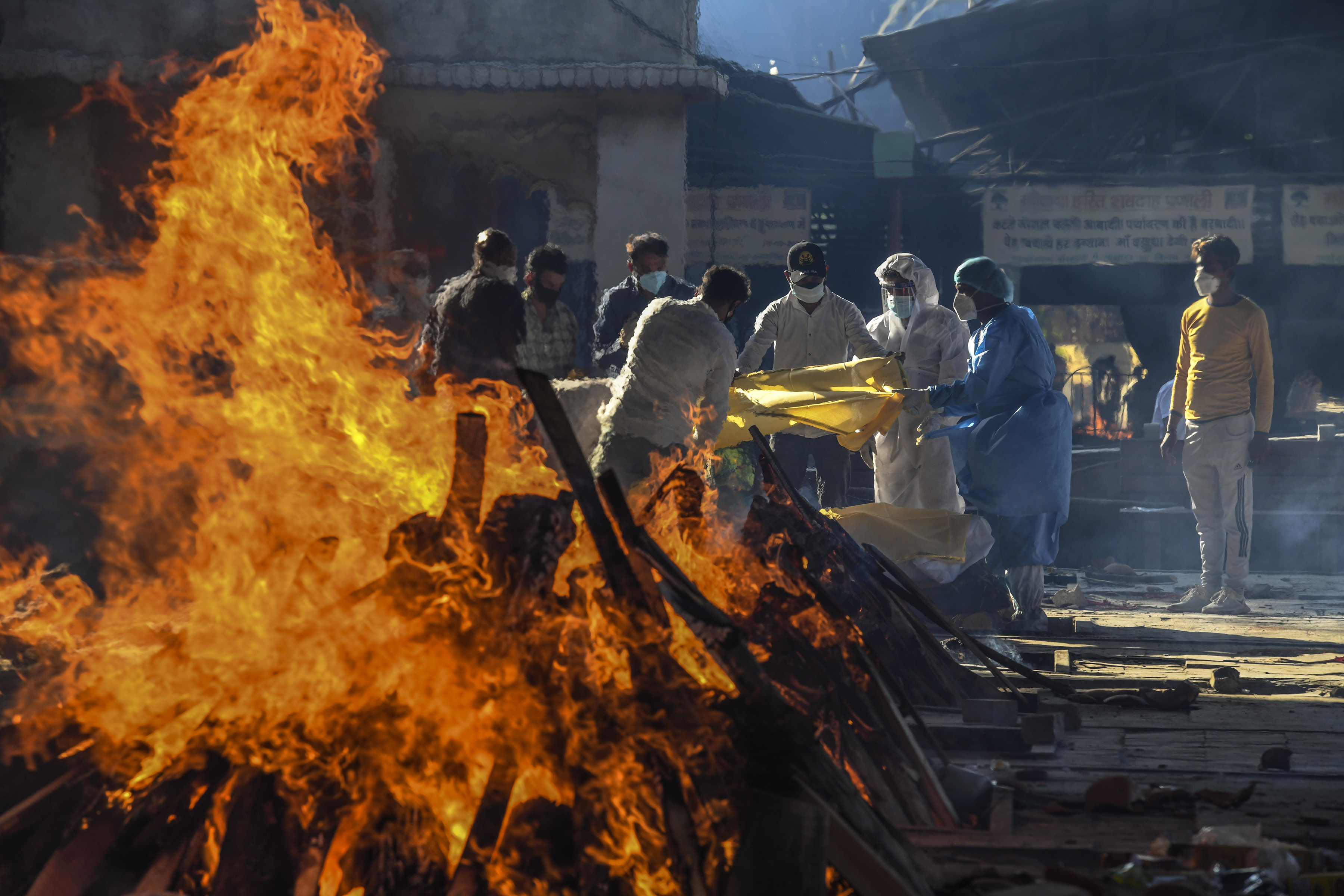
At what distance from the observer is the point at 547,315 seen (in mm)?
6652

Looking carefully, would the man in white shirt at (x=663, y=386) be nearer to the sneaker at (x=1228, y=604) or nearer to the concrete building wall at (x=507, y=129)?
the sneaker at (x=1228, y=604)

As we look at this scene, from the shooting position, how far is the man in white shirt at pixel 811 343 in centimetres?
742

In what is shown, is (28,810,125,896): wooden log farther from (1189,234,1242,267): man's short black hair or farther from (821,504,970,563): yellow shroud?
(1189,234,1242,267): man's short black hair

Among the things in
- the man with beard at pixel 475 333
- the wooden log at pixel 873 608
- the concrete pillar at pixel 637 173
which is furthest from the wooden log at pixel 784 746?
the concrete pillar at pixel 637 173

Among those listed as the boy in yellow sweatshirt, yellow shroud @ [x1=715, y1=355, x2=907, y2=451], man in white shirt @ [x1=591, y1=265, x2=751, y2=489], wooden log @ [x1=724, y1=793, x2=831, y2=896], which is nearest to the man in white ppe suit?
yellow shroud @ [x1=715, y1=355, x2=907, y2=451]

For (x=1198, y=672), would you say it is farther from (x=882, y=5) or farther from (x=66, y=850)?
(x=882, y=5)

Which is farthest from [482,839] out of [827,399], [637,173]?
[637,173]

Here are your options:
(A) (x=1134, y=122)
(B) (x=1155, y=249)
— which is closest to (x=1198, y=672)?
(B) (x=1155, y=249)

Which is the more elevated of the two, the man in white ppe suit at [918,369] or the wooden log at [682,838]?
the man in white ppe suit at [918,369]

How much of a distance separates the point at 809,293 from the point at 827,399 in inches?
40.3

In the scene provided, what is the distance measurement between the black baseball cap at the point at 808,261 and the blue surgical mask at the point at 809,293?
4.0 inches

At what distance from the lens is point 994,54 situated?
1664 cm

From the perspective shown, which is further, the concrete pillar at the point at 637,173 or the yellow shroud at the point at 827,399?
the concrete pillar at the point at 637,173

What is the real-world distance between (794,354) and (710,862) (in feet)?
18.3
